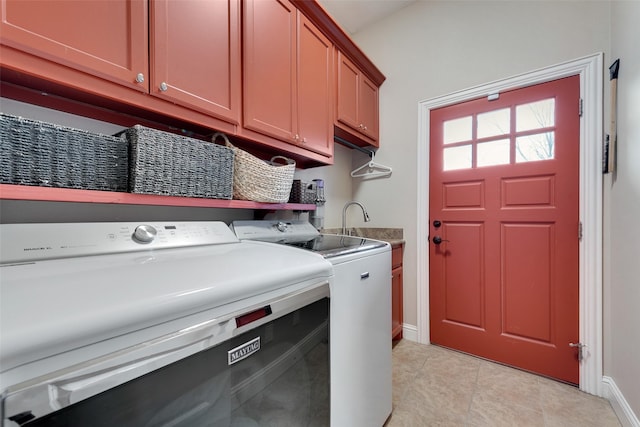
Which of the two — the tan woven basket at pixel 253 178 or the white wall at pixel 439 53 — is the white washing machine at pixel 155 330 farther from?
the white wall at pixel 439 53

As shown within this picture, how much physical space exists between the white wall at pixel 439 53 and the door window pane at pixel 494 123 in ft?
0.89

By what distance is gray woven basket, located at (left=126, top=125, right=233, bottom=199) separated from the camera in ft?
2.95

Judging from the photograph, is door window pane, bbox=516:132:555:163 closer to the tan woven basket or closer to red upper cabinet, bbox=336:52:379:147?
red upper cabinet, bbox=336:52:379:147

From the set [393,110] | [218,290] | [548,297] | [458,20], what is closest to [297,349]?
[218,290]

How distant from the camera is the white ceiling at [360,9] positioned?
2.33 meters

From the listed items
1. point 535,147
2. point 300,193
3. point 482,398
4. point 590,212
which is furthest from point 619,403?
point 300,193

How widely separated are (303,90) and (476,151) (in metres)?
1.49

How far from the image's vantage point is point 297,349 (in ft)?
2.65

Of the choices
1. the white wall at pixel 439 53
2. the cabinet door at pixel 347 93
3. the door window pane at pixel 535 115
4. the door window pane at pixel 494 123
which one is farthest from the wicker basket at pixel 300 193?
the door window pane at pixel 535 115

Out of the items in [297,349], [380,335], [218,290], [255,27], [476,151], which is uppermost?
[255,27]

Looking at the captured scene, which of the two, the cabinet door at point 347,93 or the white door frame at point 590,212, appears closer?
the white door frame at point 590,212

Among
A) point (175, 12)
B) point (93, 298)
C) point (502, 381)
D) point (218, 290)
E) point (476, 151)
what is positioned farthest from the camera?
point (476, 151)

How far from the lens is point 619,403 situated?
141 centimetres

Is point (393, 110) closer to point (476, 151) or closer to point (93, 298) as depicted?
point (476, 151)
